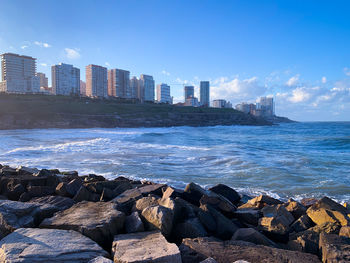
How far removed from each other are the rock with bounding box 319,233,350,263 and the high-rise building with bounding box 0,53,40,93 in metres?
103

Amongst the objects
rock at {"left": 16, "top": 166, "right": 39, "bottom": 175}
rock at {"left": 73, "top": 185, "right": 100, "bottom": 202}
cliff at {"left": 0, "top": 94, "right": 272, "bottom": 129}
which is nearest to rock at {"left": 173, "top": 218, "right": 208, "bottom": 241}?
rock at {"left": 73, "top": 185, "right": 100, "bottom": 202}

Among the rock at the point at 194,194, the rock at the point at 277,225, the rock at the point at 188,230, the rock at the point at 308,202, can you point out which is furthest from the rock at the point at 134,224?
the rock at the point at 308,202

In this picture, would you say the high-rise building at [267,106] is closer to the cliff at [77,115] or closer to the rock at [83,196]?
the cliff at [77,115]

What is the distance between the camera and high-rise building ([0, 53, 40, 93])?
87375 millimetres

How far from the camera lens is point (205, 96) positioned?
157125 millimetres

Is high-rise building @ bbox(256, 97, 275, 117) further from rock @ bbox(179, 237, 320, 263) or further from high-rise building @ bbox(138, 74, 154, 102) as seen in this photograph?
rock @ bbox(179, 237, 320, 263)

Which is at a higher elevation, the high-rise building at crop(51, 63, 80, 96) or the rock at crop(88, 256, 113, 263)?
the high-rise building at crop(51, 63, 80, 96)

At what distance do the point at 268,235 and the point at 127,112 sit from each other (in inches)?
2669

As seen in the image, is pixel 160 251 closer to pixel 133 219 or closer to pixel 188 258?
pixel 188 258

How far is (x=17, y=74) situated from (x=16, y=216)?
104 meters

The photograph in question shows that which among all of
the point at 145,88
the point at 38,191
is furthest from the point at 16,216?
the point at 145,88

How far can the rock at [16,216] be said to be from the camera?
9.32 ft

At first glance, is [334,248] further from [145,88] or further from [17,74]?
[145,88]

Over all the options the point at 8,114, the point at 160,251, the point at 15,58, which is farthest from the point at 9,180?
the point at 15,58
